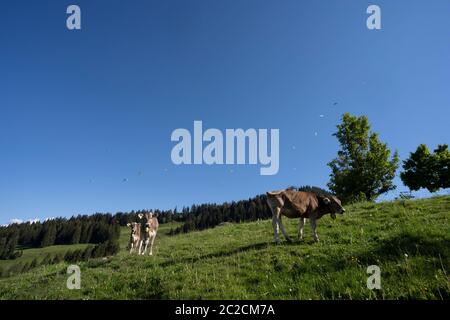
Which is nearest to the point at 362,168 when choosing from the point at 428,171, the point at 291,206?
the point at 428,171

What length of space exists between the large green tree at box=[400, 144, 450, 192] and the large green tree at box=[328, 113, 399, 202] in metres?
9.19

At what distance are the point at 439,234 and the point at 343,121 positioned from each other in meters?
35.2

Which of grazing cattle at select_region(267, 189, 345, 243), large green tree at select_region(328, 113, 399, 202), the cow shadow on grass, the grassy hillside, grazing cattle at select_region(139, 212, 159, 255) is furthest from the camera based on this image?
large green tree at select_region(328, 113, 399, 202)

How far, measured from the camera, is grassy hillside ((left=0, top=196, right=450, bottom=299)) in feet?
26.1

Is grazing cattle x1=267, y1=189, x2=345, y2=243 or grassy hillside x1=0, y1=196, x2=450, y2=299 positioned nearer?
grassy hillside x1=0, y1=196, x2=450, y2=299

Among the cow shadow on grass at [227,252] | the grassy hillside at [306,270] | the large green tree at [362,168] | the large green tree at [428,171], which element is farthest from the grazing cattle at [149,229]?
the large green tree at [428,171]

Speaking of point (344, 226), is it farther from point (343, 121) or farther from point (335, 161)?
point (343, 121)

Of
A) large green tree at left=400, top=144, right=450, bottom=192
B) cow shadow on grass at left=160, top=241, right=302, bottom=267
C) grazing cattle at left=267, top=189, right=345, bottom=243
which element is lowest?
cow shadow on grass at left=160, top=241, right=302, bottom=267

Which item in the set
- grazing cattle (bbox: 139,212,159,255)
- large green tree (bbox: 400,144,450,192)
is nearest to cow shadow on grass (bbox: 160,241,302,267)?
grazing cattle (bbox: 139,212,159,255)

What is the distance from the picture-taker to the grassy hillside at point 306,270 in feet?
26.1

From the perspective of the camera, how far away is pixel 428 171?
46.2 meters

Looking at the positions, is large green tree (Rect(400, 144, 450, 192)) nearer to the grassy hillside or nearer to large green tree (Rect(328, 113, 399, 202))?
large green tree (Rect(328, 113, 399, 202))

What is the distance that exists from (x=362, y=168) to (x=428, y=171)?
A: 46.4ft
